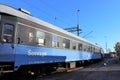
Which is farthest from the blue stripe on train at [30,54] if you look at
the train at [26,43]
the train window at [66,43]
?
the train window at [66,43]

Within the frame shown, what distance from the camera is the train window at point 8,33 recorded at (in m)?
11.6

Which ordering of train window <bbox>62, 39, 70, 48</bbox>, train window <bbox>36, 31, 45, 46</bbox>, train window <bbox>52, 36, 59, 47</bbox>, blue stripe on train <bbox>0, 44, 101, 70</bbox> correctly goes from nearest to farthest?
blue stripe on train <bbox>0, 44, 101, 70</bbox> < train window <bbox>36, 31, 45, 46</bbox> < train window <bbox>52, 36, 59, 47</bbox> < train window <bbox>62, 39, 70, 48</bbox>

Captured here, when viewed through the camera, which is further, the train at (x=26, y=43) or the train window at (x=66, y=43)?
the train window at (x=66, y=43)

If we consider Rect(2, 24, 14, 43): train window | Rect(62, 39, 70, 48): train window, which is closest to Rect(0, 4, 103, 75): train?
Rect(2, 24, 14, 43): train window

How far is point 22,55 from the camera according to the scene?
12523mm

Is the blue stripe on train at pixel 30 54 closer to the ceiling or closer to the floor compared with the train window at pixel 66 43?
closer to the floor

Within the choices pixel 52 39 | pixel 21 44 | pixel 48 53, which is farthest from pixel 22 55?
pixel 52 39

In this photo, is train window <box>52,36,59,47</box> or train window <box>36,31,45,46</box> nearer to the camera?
train window <box>36,31,45,46</box>

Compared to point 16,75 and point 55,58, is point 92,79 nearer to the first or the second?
point 55,58

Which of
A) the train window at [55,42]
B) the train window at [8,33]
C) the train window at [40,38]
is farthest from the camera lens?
the train window at [55,42]

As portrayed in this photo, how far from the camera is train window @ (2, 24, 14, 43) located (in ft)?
38.2

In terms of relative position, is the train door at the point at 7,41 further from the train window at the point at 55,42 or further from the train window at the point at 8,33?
the train window at the point at 55,42

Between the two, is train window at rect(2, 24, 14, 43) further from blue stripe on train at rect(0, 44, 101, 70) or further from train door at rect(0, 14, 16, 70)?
blue stripe on train at rect(0, 44, 101, 70)

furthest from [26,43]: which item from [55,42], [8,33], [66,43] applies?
[66,43]
